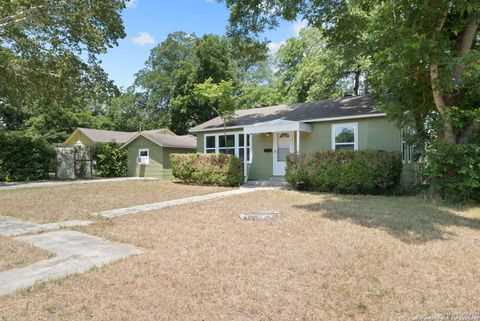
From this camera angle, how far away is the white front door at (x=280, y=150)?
1412 cm

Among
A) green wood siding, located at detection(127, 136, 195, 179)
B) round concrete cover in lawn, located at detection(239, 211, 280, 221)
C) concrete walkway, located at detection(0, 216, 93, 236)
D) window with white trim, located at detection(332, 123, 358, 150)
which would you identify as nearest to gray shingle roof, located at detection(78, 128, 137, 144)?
green wood siding, located at detection(127, 136, 195, 179)

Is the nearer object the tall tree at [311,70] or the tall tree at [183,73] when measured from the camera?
the tall tree at [311,70]

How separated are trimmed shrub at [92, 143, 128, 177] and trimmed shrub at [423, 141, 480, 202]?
62.1ft

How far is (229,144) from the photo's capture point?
16125 millimetres

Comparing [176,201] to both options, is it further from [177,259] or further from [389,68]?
[389,68]

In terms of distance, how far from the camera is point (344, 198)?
30.5 feet

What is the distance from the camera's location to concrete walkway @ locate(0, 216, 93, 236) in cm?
574

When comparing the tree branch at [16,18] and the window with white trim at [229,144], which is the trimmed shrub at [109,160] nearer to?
the window with white trim at [229,144]

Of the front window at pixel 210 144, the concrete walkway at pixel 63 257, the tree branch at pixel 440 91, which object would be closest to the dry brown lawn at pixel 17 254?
the concrete walkway at pixel 63 257

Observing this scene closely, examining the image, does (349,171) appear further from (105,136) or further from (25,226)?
(105,136)

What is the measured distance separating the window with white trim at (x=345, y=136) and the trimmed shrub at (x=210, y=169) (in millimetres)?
4094

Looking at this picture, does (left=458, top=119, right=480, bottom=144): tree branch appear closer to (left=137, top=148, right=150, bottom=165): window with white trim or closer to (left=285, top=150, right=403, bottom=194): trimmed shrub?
(left=285, top=150, right=403, bottom=194): trimmed shrub

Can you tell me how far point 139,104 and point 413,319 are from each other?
35185 millimetres

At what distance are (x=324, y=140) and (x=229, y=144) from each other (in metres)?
5.03
